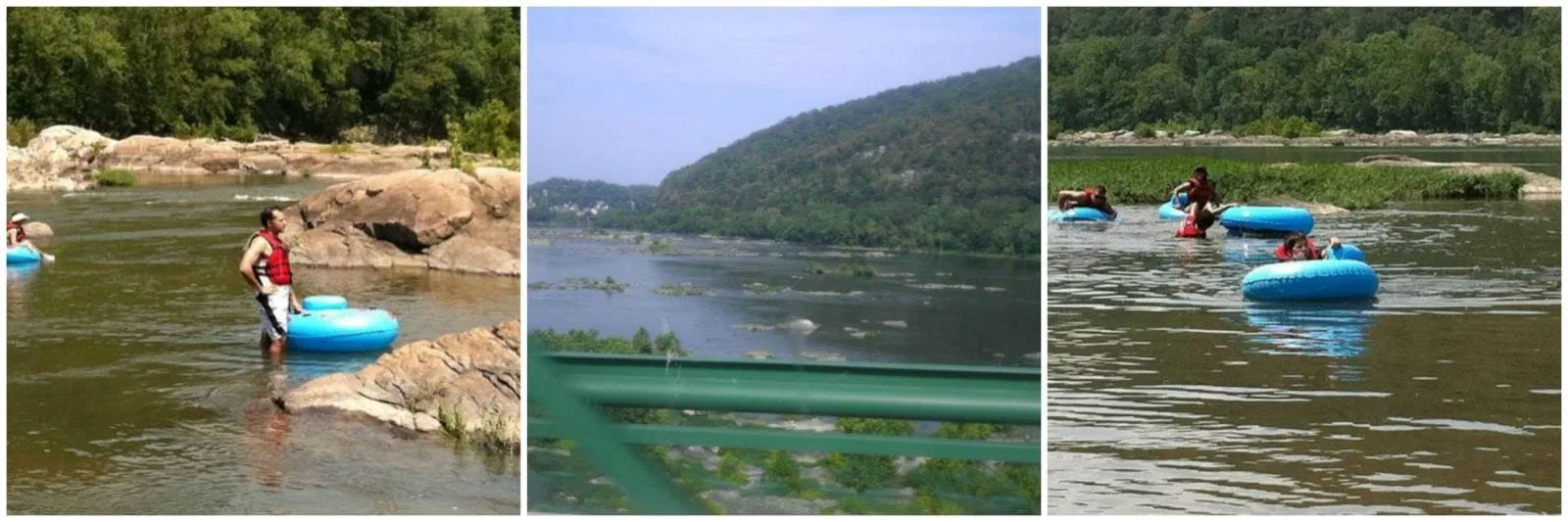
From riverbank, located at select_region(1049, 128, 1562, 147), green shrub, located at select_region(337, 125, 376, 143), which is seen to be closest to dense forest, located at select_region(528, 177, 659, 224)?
green shrub, located at select_region(337, 125, 376, 143)

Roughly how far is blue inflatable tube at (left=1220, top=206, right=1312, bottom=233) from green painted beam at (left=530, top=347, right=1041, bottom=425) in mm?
11129

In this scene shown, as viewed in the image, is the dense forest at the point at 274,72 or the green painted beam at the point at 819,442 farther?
the dense forest at the point at 274,72

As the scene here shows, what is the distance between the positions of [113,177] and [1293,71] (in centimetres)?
2313

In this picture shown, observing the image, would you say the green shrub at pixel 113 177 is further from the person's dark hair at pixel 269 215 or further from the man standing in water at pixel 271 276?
the person's dark hair at pixel 269 215

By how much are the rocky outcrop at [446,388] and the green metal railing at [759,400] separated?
9.56 ft

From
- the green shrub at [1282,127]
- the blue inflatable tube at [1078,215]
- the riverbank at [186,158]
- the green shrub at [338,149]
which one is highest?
the green shrub at [1282,127]

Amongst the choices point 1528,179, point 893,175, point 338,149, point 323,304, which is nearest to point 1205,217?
point 1528,179

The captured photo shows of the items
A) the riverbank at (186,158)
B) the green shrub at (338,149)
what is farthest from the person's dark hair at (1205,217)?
the green shrub at (338,149)

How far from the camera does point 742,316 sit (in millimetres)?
2473

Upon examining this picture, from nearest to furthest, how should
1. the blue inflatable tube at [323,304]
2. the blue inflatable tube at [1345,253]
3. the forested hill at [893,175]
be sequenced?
1. the forested hill at [893,175]
2. the blue inflatable tube at [323,304]
3. the blue inflatable tube at [1345,253]

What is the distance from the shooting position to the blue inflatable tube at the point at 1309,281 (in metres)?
9.06

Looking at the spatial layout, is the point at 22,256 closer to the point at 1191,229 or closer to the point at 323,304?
the point at 323,304

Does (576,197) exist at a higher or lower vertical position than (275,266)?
higher

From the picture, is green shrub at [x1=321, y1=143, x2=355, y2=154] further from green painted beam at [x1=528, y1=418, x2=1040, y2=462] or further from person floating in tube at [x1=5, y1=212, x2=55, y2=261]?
green painted beam at [x1=528, y1=418, x2=1040, y2=462]
